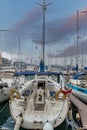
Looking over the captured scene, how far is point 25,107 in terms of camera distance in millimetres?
15742

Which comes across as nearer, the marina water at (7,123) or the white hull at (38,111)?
the white hull at (38,111)

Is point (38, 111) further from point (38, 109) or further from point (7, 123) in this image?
point (7, 123)

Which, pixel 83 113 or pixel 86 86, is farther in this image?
pixel 86 86

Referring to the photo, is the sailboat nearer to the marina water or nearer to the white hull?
the white hull

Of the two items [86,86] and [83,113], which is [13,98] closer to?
A: [83,113]

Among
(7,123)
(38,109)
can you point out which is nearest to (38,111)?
(38,109)

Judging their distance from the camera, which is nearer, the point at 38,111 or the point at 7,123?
the point at 38,111

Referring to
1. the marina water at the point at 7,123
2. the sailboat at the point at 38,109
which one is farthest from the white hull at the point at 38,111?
the marina water at the point at 7,123

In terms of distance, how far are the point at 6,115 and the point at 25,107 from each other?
25.2ft

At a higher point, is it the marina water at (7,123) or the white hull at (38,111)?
the white hull at (38,111)

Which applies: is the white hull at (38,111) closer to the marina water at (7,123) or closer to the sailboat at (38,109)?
the sailboat at (38,109)

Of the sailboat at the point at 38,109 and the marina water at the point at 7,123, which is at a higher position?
the sailboat at the point at 38,109

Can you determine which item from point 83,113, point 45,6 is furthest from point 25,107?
point 45,6

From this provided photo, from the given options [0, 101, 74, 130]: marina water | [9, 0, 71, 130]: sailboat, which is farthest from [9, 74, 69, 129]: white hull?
[0, 101, 74, 130]: marina water
